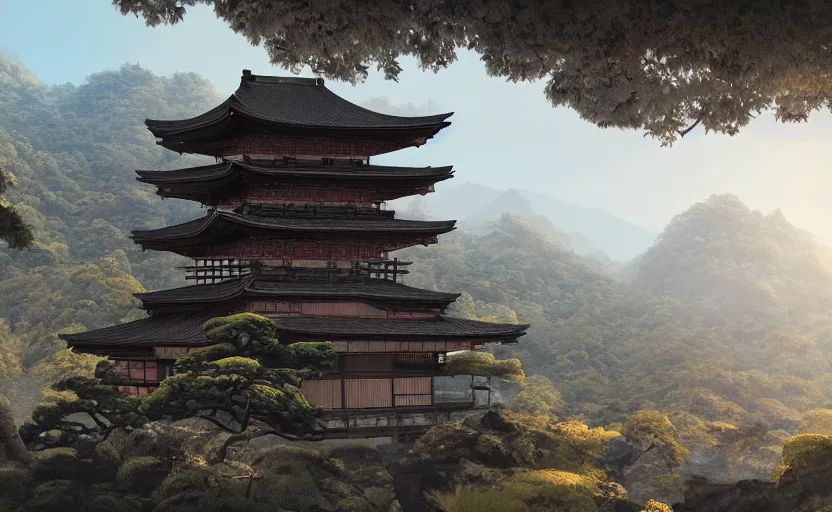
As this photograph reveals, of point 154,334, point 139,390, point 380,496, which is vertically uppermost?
point 154,334

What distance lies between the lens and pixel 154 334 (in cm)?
1748

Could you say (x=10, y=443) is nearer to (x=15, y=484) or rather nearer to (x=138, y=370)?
(x=15, y=484)

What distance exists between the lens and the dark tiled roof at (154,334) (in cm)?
1681

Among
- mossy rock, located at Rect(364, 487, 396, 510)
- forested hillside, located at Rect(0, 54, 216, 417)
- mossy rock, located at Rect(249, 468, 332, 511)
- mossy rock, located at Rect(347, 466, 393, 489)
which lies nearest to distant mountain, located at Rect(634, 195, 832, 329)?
forested hillside, located at Rect(0, 54, 216, 417)

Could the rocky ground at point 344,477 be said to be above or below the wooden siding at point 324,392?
below

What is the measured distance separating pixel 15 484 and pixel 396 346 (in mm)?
7759

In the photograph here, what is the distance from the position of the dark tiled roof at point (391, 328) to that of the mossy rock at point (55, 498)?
483cm

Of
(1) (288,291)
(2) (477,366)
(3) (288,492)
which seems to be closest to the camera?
(3) (288,492)

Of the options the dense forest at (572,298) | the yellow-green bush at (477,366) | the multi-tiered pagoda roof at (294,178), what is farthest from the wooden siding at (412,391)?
the multi-tiered pagoda roof at (294,178)

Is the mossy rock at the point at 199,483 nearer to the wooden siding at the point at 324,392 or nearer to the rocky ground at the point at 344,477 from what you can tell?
the rocky ground at the point at 344,477

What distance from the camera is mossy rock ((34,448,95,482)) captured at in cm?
1446

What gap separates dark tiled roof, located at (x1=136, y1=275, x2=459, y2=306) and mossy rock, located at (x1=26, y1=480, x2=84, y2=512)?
498 cm

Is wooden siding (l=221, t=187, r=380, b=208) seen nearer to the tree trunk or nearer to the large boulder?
the tree trunk

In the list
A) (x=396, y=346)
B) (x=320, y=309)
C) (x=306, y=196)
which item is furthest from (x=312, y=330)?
(x=306, y=196)
